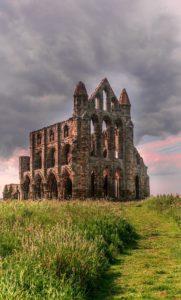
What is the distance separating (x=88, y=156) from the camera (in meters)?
37.8

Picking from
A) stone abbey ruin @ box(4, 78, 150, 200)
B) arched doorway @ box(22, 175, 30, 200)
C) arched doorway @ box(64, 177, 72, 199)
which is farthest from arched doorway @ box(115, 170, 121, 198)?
arched doorway @ box(22, 175, 30, 200)

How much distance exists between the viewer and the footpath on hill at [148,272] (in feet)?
25.7

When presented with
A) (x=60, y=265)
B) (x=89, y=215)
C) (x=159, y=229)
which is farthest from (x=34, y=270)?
(x=159, y=229)

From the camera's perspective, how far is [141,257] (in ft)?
37.4

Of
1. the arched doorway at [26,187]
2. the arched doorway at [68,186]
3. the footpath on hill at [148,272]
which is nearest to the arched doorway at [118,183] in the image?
the arched doorway at [68,186]

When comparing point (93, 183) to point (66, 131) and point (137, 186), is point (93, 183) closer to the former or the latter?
point (66, 131)

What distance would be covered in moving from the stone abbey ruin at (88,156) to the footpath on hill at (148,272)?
2215 centimetres

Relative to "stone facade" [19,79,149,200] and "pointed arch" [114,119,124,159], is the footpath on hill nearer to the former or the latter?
"stone facade" [19,79,149,200]

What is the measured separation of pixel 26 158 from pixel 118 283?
39391mm

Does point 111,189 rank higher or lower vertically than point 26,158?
lower

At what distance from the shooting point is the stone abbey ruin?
37562 mm

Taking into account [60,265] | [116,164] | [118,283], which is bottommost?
[118,283]

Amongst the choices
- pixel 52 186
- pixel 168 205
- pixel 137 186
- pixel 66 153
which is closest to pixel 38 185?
pixel 52 186

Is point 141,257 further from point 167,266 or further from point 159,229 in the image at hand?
point 159,229
